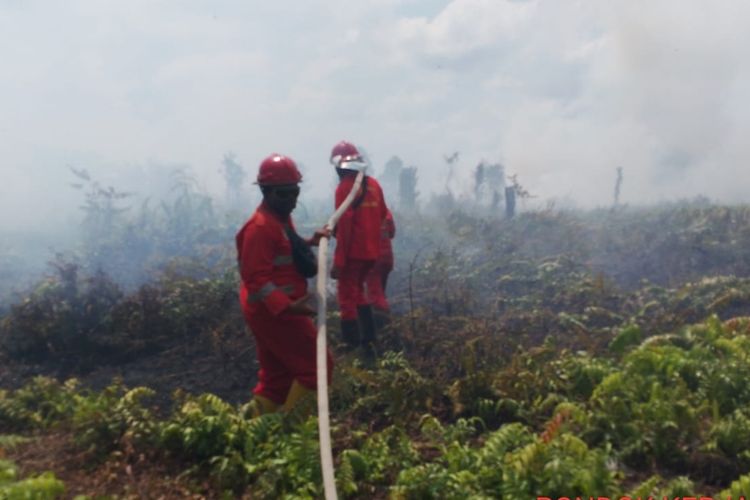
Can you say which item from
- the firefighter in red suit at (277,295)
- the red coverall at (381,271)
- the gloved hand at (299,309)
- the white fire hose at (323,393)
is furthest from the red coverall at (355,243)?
the gloved hand at (299,309)

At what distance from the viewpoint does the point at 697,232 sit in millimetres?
12625

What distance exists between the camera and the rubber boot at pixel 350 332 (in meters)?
6.49

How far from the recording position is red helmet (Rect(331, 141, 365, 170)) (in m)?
6.39

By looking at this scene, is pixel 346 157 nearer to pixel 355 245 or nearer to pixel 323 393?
pixel 355 245

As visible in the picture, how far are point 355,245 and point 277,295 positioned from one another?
2.09 m

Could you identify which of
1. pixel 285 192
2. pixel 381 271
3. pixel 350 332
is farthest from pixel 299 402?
pixel 381 271

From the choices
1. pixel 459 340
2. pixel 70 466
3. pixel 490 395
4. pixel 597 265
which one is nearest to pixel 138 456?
pixel 70 466

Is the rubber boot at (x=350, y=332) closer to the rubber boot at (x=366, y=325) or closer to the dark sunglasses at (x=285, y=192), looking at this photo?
the rubber boot at (x=366, y=325)

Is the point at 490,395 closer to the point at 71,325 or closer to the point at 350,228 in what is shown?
the point at 350,228

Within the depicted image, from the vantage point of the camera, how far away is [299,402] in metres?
4.45

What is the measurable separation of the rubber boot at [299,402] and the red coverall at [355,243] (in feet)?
6.15

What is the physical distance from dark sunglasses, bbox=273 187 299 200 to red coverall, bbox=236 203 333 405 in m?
0.13

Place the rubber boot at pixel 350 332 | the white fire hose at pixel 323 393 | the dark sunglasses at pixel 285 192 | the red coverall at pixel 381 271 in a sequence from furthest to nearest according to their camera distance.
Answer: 1. the red coverall at pixel 381 271
2. the rubber boot at pixel 350 332
3. the dark sunglasses at pixel 285 192
4. the white fire hose at pixel 323 393

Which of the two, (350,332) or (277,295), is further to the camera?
(350,332)
